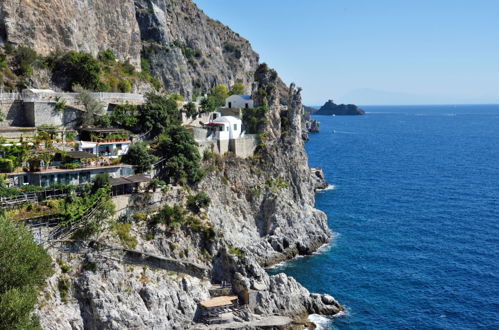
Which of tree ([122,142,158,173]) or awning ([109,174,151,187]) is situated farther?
tree ([122,142,158,173])

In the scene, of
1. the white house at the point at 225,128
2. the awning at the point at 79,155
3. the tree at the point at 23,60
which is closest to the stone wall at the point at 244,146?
the white house at the point at 225,128

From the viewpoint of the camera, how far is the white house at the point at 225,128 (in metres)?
73.4

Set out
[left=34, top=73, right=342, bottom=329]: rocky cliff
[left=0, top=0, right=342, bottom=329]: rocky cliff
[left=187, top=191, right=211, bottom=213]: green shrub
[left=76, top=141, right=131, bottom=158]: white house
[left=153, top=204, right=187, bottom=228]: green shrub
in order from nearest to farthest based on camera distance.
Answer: [left=34, top=73, right=342, bottom=329]: rocky cliff → [left=0, top=0, right=342, bottom=329]: rocky cliff → [left=153, top=204, right=187, bottom=228]: green shrub → [left=76, top=141, right=131, bottom=158]: white house → [left=187, top=191, right=211, bottom=213]: green shrub

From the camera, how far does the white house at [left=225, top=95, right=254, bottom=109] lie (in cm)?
8329

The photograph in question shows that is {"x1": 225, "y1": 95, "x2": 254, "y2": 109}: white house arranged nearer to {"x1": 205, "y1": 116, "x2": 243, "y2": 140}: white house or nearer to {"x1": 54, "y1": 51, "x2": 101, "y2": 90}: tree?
{"x1": 205, "y1": 116, "x2": 243, "y2": 140}: white house

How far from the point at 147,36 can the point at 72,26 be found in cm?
3952

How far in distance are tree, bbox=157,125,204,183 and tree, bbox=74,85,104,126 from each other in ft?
33.6

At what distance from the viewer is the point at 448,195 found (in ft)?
315

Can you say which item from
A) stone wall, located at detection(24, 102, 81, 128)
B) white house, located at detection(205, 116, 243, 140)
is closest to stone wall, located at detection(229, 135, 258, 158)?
white house, located at detection(205, 116, 243, 140)

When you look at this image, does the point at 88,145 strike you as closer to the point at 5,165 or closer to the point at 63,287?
the point at 5,165

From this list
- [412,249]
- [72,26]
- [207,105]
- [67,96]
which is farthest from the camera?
[207,105]

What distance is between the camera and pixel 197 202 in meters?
61.5

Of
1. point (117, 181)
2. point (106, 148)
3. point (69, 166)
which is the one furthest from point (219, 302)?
point (106, 148)

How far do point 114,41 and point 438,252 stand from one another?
6899 cm
